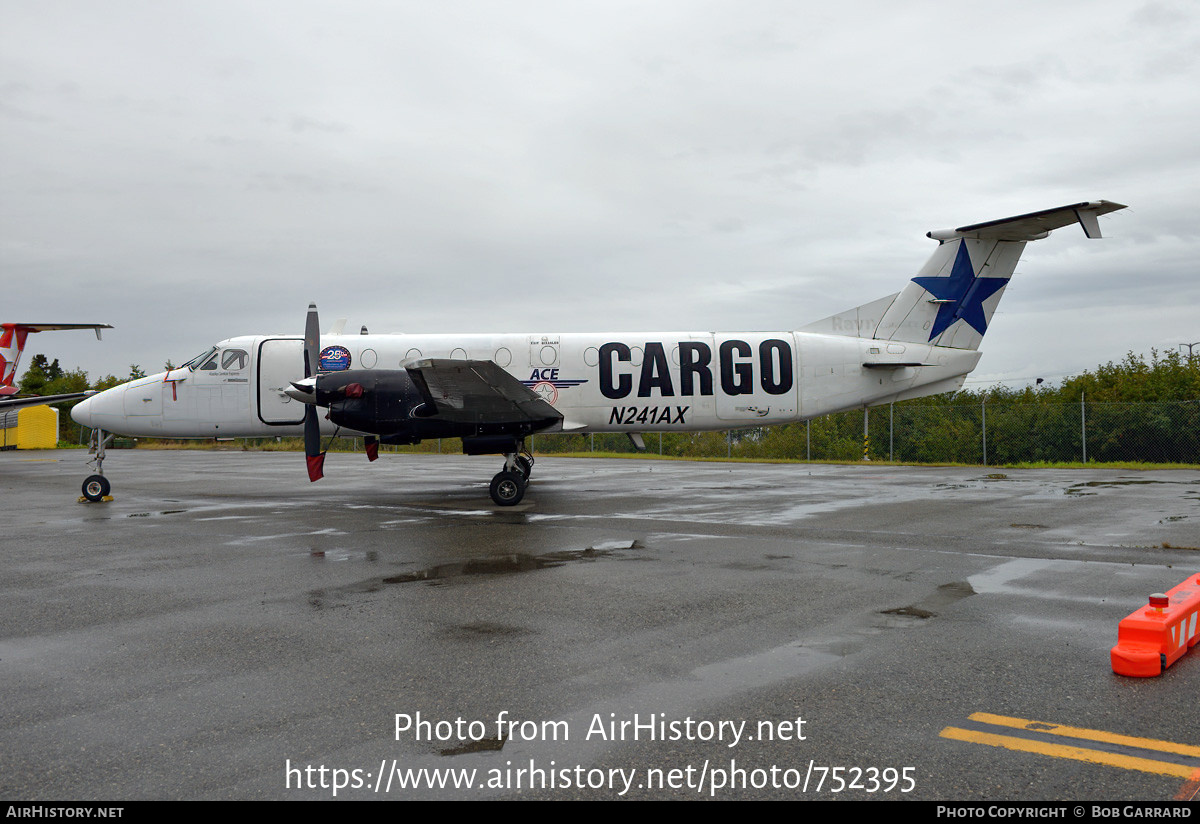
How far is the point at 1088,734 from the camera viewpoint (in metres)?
4.04

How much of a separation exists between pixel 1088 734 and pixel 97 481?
1801cm

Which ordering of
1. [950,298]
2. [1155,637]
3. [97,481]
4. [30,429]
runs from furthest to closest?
[30,429]
[950,298]
[97,481]
[1155,637]

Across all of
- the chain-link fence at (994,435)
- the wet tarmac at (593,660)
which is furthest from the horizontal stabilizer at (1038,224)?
the chain-link fence at (994,435)

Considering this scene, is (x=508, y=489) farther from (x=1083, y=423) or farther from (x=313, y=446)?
(x=1083, y=423)

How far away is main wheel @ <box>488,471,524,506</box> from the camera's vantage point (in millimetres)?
14820

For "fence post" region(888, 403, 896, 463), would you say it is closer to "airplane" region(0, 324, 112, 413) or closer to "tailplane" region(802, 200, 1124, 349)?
"tailplane" region(802, 200, 1124, 349)

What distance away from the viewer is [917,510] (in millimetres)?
13406

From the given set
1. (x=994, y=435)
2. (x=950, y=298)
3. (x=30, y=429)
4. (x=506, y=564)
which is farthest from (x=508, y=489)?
(x=30, y=429)

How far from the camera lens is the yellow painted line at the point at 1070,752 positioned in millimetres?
3625

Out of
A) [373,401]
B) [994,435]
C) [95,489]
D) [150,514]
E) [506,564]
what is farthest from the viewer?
[994,435]

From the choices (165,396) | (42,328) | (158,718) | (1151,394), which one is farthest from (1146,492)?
(42,328)

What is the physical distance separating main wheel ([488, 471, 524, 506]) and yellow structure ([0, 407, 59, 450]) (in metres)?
43.6

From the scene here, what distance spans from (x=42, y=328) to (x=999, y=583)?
34849 millimetres
